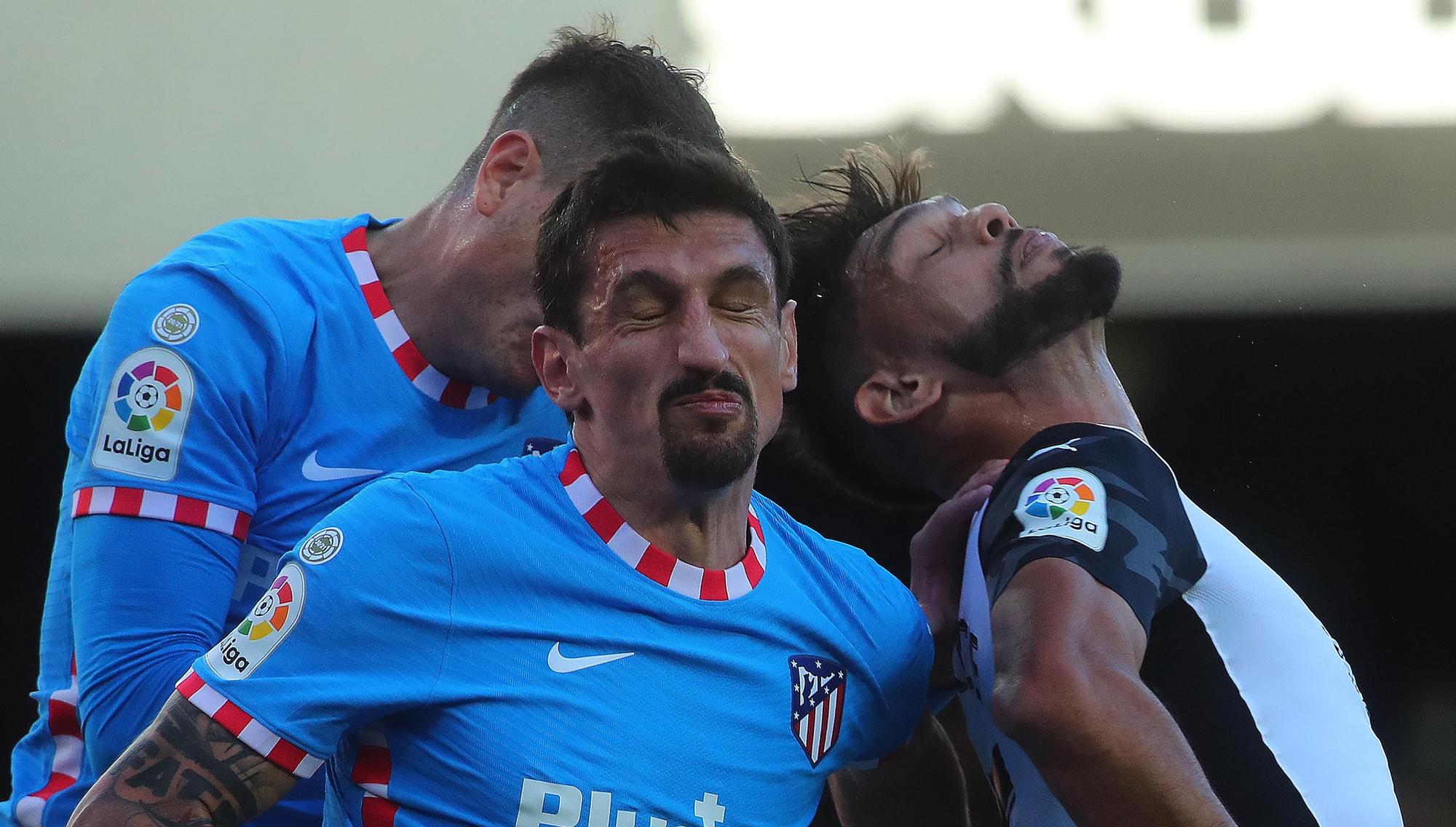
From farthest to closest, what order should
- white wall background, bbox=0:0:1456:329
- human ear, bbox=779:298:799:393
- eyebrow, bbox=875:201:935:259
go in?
white wall background, bbox=0:0:1456:329 → eyebrow, bbox=875:201:935:259 → human ear, bbox=779:298:799:393

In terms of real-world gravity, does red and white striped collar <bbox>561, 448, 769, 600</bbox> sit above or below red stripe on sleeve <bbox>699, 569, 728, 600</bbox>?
above

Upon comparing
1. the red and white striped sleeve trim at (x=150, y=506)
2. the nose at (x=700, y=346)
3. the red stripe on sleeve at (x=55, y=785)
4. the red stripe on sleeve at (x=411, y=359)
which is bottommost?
the red stripe on sleeve at (x=55, y=785)

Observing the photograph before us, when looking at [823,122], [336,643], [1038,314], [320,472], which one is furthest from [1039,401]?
[823,122]

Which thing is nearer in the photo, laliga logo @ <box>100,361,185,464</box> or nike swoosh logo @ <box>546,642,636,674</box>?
nike swoosh logo @ <box>546,642,636,674</box>

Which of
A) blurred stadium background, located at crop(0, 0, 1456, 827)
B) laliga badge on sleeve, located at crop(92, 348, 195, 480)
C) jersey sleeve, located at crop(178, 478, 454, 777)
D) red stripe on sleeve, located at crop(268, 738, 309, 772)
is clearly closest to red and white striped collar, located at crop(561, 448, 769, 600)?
jersey sleeve, located at crop(178, 478, 454, 777)

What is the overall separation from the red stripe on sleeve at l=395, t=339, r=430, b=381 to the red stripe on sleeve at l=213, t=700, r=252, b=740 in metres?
0.81

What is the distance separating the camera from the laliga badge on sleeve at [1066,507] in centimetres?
195

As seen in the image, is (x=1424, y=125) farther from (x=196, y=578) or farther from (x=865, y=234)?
(x=196, y=578)

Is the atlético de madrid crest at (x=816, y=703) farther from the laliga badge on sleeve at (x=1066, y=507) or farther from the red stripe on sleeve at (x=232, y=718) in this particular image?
the red stripe on sleeve at (x=232, y=718)

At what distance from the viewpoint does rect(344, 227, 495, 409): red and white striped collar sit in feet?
7.96

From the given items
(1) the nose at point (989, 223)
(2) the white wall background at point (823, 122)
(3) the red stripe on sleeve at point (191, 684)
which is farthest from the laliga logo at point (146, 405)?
(2) the white wall background at point (823, 122)

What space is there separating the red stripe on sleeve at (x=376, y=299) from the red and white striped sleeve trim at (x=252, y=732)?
85cm

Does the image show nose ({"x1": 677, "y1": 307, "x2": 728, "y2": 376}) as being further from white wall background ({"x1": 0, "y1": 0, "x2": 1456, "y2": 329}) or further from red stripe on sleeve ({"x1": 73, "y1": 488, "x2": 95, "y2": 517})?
white wall background ({"x1": 0, "y1": 0, "x2": 1456, "y2": 329})

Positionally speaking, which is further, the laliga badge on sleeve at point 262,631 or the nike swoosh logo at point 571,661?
the nike swoosh logo at point 571,661
